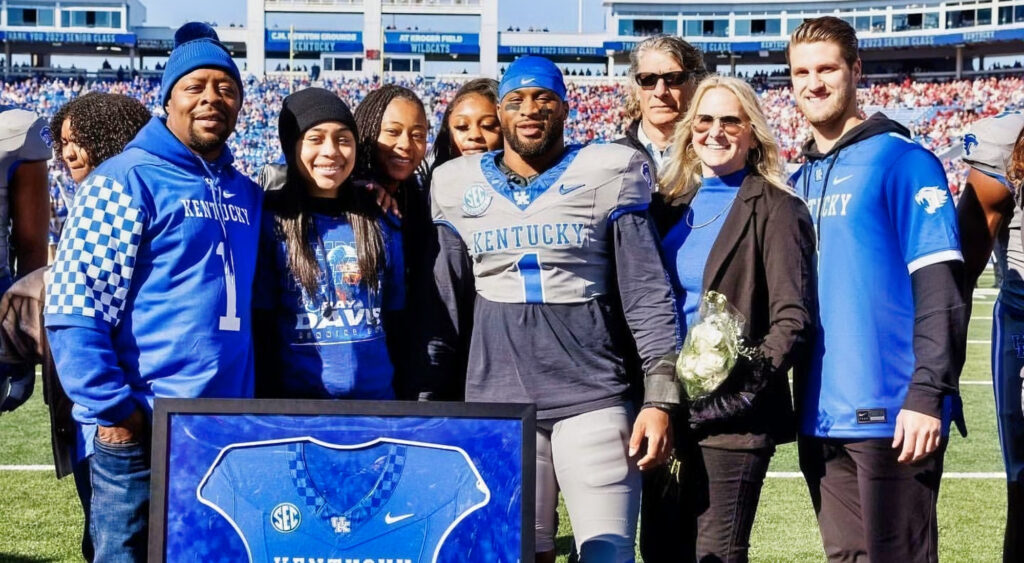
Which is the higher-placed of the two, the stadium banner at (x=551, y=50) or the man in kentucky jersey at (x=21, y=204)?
the stadium banner at (x=551, y=50)

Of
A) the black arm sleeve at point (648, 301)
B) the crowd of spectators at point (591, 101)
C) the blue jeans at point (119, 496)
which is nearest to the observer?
the blue jeans at point (119, 496)

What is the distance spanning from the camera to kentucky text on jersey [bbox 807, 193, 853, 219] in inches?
135

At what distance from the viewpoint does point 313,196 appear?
3.56m

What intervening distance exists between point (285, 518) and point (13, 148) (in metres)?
2.36

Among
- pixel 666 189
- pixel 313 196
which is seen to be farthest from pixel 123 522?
pixel 666 189

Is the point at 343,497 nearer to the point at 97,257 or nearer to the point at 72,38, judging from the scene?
the point at 97,257

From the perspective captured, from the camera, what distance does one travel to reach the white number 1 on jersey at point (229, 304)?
10.5ft

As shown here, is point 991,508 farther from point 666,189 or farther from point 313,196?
point 313,196

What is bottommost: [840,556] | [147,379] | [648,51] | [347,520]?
[840,556]

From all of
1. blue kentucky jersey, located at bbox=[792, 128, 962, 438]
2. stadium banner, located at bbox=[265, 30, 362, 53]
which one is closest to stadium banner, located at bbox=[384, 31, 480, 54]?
stadium banner, located at bbox=[265, 30, 362, 53]

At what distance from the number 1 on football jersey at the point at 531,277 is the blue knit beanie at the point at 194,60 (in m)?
1.01

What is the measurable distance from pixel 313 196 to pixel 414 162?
51 cm

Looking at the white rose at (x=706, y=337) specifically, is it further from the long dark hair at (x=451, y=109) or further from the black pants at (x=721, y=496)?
the long dark hair at (x=451, y=109)

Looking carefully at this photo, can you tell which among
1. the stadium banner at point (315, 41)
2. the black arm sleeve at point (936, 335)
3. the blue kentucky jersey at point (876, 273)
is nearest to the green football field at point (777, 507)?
the blue kentucky jersey at point (876, 273)
